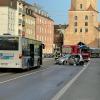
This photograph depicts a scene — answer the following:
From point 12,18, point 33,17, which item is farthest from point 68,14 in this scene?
point 12,18

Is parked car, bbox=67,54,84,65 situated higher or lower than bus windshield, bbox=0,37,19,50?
lower

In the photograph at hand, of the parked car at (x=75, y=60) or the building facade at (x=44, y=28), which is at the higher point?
the building facade at (x=44, y=28)

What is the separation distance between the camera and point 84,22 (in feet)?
641

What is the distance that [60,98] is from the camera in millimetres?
15664

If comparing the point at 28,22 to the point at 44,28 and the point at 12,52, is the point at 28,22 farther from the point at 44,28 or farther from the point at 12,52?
the point at 12,52

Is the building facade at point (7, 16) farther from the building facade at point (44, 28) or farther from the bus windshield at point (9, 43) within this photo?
the bus windshield at point (9, 43)

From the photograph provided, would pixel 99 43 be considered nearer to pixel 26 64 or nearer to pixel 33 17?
pixel 33 17

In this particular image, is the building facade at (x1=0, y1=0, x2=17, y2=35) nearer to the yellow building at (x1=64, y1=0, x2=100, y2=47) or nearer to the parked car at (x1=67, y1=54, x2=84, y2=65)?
the parked car at (x1=67, y1=54, x2=84, y2=65)

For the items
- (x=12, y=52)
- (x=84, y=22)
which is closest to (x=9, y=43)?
(x=12, y=52)

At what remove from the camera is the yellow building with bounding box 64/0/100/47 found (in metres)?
192

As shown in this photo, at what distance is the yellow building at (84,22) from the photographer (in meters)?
192

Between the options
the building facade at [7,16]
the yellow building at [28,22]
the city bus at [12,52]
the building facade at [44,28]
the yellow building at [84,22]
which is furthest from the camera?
the yellow building at [84,22]

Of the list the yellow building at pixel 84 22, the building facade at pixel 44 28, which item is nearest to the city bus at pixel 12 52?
the building facade at pixel 44 28

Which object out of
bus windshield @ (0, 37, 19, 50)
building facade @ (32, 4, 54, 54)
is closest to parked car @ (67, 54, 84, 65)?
bus windshield @ (0, 37, 19, 50)
